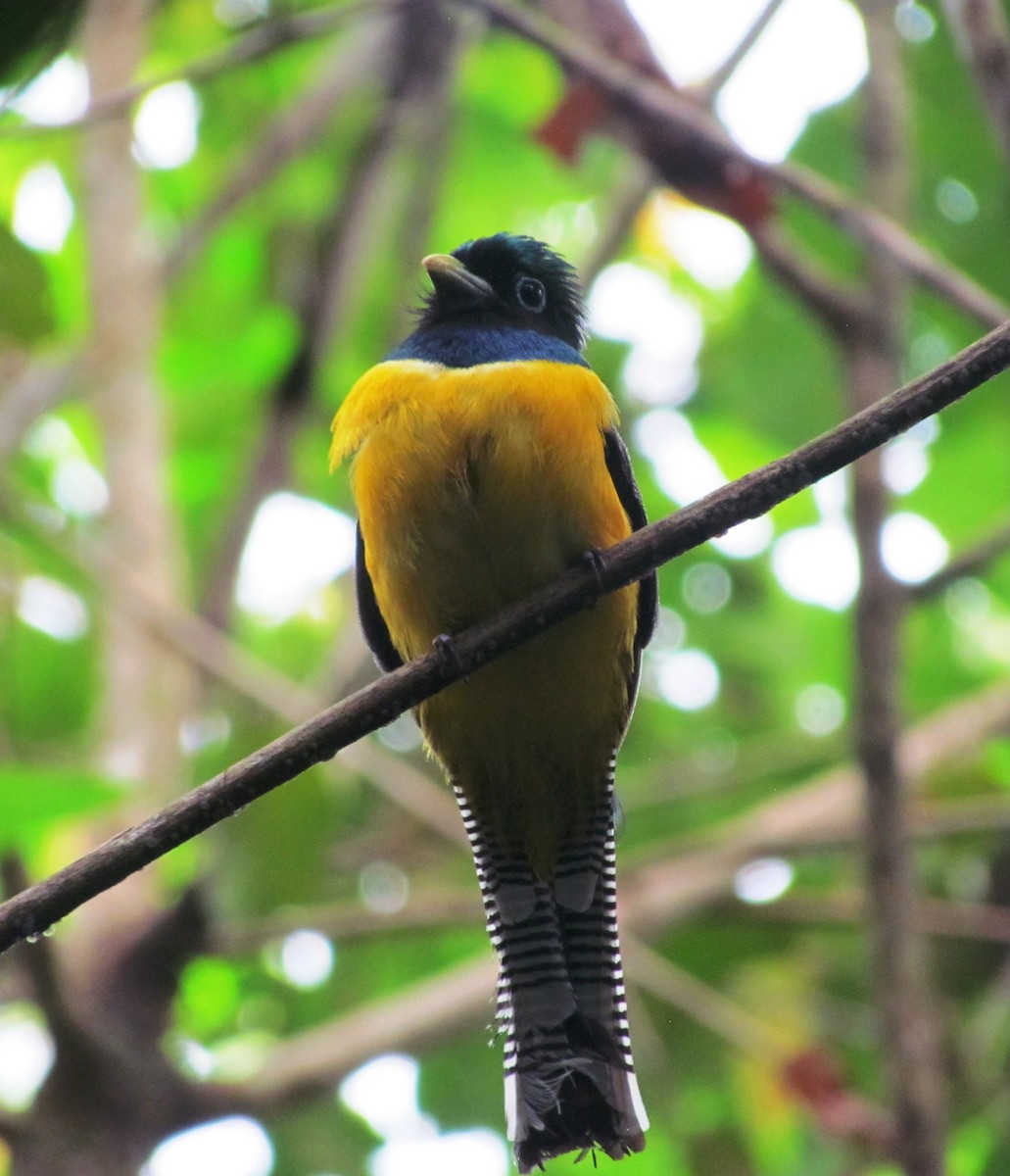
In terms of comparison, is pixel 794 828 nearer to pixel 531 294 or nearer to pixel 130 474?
pixel 531 294

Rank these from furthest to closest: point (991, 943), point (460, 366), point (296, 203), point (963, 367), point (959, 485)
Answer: point (296, 203) < point (959, 485) < point (991, 943) < point (460, 366) < point (963, 367)

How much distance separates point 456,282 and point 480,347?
325 mm

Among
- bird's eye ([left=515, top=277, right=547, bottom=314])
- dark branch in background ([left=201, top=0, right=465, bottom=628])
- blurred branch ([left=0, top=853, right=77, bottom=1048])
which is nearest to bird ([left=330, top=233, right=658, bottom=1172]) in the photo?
bird's eye ([left=515, top=277, right=547, bottom=314])

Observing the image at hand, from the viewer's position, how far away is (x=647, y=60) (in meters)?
A: 4.22

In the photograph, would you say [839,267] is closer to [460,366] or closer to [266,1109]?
[460,366]

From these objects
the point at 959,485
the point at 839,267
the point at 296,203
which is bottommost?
the point at 959,485

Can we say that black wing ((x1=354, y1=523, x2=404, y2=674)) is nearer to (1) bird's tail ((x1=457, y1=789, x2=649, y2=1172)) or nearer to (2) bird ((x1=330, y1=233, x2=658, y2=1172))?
(2) bird ((x1=330, y1=233, x2=658, y2=1172))

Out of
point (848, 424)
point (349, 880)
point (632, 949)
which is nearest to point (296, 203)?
point (349, 880)

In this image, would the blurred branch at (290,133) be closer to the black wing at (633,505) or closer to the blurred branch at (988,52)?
the black wing at (633,505)

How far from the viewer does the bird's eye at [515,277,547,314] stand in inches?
149

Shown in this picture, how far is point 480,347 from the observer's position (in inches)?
133

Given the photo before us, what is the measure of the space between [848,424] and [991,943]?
3.64 m

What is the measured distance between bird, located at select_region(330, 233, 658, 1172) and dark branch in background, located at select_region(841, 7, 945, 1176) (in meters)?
0.82

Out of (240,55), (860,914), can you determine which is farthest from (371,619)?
(860,914)
